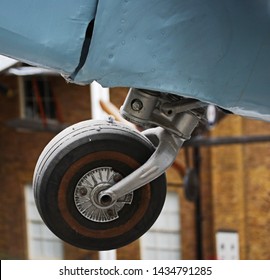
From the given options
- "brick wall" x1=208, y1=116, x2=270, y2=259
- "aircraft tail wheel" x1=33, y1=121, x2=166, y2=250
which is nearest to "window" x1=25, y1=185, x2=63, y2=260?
"brick wall" x1=208, y1=116, x2=270, y2=259

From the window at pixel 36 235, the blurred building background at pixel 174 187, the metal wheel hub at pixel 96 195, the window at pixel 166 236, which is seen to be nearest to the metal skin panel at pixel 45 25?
the metal wheel hub at pixel 96 195

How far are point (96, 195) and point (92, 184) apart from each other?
0.05m

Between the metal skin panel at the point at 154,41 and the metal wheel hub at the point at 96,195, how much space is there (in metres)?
0.59

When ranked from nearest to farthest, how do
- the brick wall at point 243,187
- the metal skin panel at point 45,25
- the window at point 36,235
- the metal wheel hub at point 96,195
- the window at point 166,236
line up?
1. the metal skin panel at point 45,25
2. the metal wheel hub at point 96,195
3. the brick wall at point 243,187
4. the window at point 166,236
5. the window at point 36,235

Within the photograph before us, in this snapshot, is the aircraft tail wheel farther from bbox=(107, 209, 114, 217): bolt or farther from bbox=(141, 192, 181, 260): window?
bbox=(141, 192, 181, 260): window

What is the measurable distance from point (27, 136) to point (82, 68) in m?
8.83

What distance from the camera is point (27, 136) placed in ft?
37.2

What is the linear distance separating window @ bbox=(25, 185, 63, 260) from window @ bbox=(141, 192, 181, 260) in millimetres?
1568

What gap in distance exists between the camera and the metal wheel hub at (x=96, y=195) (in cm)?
313

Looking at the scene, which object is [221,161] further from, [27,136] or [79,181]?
[79,181]

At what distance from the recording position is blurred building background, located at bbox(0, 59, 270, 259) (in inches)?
386

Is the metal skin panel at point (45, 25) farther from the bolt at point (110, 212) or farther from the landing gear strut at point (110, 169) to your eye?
the bolt at point (110, 212)
